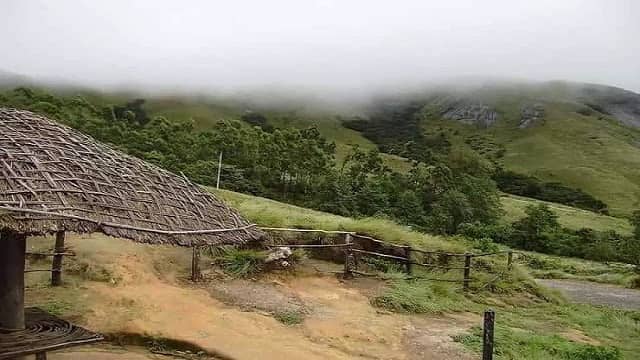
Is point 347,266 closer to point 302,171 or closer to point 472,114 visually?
point 302,171

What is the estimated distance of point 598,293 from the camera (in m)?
21.0

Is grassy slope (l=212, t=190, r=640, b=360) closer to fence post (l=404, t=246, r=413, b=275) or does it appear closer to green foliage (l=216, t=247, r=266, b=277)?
fence post (l=404, t=246, r=413, b=275)

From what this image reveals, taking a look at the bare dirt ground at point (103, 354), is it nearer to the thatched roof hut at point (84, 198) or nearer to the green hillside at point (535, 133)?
the thatched roof hut at point (84, 198)

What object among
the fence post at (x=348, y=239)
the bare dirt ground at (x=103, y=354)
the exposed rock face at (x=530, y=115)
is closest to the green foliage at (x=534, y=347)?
the fence post at (x=348, y=239)

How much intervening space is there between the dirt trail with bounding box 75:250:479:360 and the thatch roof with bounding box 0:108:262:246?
8.59 ft

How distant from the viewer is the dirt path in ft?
60.2

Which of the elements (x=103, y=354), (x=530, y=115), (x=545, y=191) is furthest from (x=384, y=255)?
(x=530, y=115)

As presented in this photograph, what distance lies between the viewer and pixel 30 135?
5.91m

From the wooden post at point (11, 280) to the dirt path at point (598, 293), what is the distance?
1498cm

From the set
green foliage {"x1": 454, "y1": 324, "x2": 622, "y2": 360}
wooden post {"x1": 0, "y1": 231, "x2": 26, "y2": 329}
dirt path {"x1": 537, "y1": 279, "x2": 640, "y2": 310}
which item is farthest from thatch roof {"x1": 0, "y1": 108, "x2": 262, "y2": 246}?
dirt path {"x1": 537, "y1": 279, "x2": 640, "y2": 310}

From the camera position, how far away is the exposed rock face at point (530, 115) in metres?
84.9

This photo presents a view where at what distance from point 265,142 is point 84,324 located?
22480 millimetres

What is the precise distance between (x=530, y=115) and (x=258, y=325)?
277ft

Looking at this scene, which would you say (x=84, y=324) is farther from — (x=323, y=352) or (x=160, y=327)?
(x=323, y=352)
